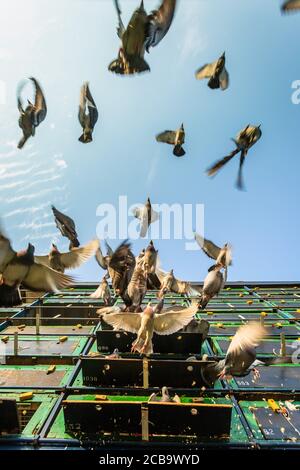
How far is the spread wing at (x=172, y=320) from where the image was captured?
685cm

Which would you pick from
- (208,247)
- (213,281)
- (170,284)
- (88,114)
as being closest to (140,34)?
(88,114)

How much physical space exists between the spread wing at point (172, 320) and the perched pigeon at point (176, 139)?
331 cm

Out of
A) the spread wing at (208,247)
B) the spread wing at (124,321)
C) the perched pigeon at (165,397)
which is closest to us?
the perched pigeon at (165,397)

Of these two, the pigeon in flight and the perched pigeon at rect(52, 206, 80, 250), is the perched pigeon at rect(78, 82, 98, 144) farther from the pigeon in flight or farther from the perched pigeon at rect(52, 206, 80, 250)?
the pigeon in flight

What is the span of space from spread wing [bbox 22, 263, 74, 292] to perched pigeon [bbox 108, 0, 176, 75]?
3.24 meters

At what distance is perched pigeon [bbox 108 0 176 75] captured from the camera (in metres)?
5.61

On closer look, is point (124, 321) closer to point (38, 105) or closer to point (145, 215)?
point (145, 215)

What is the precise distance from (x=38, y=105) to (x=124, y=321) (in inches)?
164

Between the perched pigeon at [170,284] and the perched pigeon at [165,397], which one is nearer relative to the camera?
the perched pigeon at [165,397]

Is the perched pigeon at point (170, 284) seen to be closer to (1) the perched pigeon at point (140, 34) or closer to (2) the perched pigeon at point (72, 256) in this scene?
(2) the perched pigeon at point (72, 256)

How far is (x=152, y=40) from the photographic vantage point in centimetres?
584

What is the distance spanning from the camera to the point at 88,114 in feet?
24.3

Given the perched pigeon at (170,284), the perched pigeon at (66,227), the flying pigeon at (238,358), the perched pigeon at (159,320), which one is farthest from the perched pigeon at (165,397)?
the perched pigeon at (66,227)

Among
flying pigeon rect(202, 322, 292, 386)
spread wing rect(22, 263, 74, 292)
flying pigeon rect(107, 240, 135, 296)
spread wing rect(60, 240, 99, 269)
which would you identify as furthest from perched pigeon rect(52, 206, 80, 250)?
flying pigeon rect(202, 322, 292, 386)
